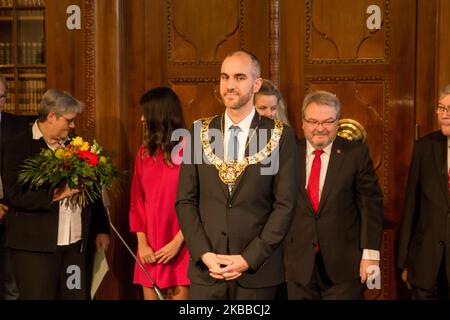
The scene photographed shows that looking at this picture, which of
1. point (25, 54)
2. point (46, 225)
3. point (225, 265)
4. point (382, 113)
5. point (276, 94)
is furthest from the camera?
point (25, 54)

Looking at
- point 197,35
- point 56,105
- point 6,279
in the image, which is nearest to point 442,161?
point 197,35

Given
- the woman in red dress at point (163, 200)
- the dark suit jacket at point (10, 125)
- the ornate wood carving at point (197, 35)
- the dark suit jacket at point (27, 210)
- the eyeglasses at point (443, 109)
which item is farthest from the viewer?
the ornate wood carving at point (197, 35)

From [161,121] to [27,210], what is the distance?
0.86 metres

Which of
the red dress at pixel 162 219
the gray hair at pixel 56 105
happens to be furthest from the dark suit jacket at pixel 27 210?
the red dress at pixel 162 219

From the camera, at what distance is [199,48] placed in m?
4.62

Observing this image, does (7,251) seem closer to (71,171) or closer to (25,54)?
(71,171)

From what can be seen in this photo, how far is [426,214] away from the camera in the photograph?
3.77 metres

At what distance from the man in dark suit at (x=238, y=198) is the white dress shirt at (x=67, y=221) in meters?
1.00

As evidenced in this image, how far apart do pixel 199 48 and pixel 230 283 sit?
6.73ft

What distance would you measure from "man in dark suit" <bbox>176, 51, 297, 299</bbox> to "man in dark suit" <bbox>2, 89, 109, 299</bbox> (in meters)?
1.01

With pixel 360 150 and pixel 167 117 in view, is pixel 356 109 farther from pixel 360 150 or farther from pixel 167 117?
pixel 167 117

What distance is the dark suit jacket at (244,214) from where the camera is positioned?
297 cm

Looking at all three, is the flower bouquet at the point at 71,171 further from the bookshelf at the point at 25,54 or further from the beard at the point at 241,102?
the bookshelf at the point at 25,54

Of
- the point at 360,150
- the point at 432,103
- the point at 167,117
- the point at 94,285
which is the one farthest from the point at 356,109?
the point at 94,285
